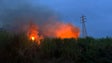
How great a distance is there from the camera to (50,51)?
70.6ft

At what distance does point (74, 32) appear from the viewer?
40.5 m

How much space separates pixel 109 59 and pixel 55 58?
9.94 feet

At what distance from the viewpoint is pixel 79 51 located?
2186 cm

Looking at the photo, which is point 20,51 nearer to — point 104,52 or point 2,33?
point 2,33

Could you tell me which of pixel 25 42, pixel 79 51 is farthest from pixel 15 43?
pixel 79 51

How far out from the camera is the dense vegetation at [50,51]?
66.3 feet

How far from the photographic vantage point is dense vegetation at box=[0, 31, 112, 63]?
20.2 meters

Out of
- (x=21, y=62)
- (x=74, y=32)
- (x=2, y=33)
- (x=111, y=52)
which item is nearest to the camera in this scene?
(x=21, y=62)

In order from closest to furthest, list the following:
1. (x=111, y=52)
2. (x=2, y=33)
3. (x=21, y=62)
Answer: (x=21, y=62) → (x=2, y=33) → (x=111, y=52)

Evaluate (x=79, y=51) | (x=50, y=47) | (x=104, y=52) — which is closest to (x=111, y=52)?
(x=104, y=52)

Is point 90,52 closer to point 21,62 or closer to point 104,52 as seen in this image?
point 104,52

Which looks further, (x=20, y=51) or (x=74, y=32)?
(x=74, y=32)

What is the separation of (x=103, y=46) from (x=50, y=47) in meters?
3.31

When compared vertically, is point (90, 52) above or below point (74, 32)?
below
